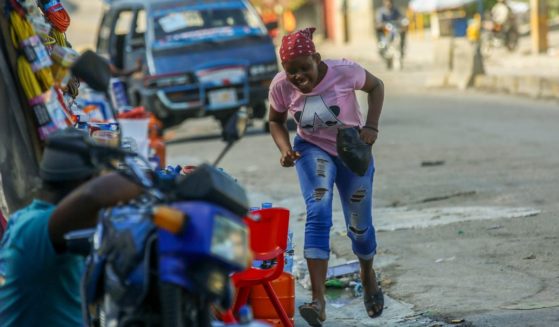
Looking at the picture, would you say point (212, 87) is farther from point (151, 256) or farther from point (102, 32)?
point (151, 256)

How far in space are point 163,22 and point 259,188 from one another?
6531mm

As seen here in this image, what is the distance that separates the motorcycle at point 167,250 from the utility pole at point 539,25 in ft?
75.5

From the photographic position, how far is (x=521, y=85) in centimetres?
2256

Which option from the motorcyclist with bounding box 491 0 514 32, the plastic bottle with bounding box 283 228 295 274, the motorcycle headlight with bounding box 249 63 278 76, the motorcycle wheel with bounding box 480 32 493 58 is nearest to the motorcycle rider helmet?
the plastic bottle with bounding box 283 228 295 274

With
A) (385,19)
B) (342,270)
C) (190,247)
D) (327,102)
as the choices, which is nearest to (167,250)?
(190,247)

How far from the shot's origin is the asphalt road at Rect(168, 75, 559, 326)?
24.7 ft

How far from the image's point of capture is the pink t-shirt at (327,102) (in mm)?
7145

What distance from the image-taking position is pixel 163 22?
1919 cm

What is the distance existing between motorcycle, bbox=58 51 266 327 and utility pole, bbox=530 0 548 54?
23.0 m

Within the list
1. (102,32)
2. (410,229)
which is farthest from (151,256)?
(102,32)

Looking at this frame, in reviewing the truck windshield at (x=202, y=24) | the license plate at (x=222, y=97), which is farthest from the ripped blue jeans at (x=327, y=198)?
the truck windshield at (x=202, y=24)

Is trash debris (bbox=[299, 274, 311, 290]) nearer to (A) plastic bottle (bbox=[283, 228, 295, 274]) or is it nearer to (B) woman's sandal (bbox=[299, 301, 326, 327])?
(A) plastic bottle (bbox=[283, 228, 295, 274])

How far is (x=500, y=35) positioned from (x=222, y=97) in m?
15.4

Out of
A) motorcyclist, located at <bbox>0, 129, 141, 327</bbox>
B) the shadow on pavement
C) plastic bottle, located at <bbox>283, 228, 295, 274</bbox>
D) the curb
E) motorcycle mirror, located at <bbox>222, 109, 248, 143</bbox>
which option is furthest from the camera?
the curb
